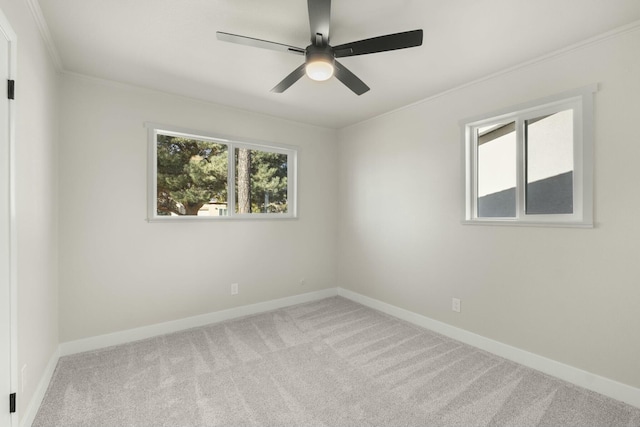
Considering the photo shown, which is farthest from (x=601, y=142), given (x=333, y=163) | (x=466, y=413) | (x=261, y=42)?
(x=333, y=163)

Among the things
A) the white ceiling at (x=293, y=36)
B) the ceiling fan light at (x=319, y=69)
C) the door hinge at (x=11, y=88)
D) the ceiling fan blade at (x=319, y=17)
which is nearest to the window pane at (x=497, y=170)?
the white ceiling at (x=293, y=36)

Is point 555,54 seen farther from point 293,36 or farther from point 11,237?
point 11,237

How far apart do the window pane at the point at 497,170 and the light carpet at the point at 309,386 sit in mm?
1306

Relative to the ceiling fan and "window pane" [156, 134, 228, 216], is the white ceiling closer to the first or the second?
the ceiling fan

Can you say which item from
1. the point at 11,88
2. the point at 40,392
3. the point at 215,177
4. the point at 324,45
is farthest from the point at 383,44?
the point at 40,392

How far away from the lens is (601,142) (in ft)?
6.84

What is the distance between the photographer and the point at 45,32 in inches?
79.0

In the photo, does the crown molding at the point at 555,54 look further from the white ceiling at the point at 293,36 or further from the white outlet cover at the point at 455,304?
the white outlet cover at the point at 455,304

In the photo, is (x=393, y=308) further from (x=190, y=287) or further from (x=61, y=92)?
(x=61, y=92)

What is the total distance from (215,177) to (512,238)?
3.02m

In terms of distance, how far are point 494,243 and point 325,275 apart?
2308mm

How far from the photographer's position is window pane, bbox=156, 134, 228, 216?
10.3 ft

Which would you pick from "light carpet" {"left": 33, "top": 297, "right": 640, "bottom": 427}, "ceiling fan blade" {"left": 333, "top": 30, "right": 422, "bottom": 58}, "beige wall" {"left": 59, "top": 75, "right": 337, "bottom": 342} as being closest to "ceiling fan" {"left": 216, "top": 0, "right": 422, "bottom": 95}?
"ceiling fan blade" {"left": 333, "top": 30, "right": 422, "bottom": 58}

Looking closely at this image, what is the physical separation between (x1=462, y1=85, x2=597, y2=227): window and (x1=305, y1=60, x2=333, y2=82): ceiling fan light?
1.59m
